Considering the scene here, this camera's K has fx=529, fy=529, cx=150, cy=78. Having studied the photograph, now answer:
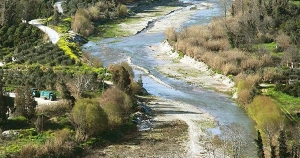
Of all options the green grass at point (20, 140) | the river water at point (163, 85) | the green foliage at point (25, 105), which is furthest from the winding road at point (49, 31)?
the green grass at point (20, 140)

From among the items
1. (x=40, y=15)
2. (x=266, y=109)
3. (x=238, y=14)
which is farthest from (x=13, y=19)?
(x=266, y=109)

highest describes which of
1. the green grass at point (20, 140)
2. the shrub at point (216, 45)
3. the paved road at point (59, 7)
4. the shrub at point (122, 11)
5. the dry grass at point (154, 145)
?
the paved road at point (59, 7)

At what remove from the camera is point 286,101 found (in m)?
56.0

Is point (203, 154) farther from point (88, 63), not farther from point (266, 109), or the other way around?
point (88, 63)

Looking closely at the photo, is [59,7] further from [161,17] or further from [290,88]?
[290,88]

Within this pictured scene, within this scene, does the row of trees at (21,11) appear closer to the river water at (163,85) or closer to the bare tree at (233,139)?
the river water at (163,85)

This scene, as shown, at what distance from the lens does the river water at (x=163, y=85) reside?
5314 cm

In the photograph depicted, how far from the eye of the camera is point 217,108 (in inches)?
2243

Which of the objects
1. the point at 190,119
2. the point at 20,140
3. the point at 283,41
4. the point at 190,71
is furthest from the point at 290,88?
the point at 20,140

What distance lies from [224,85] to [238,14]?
37.7 meters

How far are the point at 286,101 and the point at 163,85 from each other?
1750 cm

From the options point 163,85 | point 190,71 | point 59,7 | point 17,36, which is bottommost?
point 163,85

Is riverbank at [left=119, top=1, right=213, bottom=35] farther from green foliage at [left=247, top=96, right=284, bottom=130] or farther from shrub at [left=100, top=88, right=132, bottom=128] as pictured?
shrub at [left=100, top=88, right=132, bottom=128]

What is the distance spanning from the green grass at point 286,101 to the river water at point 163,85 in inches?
163
